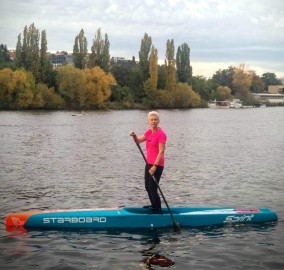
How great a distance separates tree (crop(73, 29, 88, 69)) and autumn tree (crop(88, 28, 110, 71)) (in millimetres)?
2568

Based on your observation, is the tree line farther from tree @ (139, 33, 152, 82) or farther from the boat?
the boat

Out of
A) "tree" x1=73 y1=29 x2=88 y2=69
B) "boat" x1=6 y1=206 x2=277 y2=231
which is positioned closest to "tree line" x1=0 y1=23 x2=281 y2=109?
"tree" x1=73 y1=29 x2=88 y2=69

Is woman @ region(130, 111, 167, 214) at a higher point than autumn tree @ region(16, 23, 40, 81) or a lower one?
lower

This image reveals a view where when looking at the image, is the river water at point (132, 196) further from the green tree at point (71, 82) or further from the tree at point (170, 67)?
the tree at point (170, 67)

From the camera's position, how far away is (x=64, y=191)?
16922 mm

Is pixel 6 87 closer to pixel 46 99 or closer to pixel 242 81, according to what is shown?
pixel 46 99

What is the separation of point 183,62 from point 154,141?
4767 inches

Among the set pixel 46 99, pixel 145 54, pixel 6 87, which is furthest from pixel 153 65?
pixel 6 87

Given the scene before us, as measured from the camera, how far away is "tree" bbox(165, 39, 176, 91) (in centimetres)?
11525

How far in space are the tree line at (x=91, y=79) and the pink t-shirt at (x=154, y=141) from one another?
80.3 metres

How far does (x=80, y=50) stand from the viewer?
102875 millimetres

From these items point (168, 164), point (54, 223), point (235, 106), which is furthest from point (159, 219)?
point (235, 106)

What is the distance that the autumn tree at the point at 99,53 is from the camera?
105750 millimetres

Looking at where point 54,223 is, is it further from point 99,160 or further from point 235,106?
point 235,106
